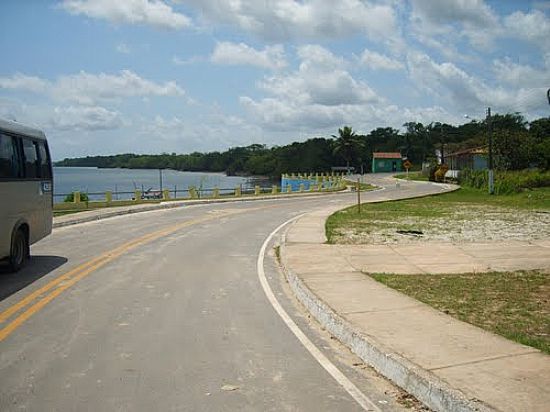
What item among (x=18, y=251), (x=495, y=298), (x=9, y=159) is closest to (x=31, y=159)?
(x=9, y=159)

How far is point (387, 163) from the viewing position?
137875mm

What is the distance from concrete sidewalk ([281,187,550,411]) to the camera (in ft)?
16.9

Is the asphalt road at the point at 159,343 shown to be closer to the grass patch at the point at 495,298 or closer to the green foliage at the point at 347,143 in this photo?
the grass patch at the point at 495,298

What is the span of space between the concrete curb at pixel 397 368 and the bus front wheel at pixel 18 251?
247 inches

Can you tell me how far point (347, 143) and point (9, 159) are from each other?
116200mm

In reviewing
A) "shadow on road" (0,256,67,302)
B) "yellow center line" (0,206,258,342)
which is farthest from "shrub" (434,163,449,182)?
"shadow on road" (0,256,67,302)

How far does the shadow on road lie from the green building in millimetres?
125991

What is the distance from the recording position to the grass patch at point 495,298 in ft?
24.5

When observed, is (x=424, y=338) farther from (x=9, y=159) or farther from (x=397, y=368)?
(x=9, y=159)

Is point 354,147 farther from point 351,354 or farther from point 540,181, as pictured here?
point 351,354

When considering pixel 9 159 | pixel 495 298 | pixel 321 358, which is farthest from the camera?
pixel 9 159

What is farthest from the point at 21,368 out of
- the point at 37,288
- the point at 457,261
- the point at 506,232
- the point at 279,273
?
the point at 506,232

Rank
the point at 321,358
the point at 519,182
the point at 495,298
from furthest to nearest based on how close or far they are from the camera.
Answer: the point at 519,182 < the point at 495,298 < the point at 321,358

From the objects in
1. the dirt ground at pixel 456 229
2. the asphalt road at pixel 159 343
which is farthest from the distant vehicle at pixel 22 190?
the dirt ground at pixel 456 229
